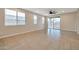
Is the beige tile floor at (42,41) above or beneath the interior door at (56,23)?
beneath

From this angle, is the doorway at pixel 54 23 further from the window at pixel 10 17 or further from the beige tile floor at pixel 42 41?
the window at pixel 10 17

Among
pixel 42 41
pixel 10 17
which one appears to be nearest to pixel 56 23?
pixel 42 41

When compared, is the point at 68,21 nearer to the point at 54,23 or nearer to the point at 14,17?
the point at 54,23

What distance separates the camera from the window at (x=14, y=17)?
8.74 feet

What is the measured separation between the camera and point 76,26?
2660 mm

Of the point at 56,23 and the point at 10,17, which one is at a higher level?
the point at 10,17

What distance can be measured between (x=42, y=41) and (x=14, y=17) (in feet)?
3.46

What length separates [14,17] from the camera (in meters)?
2.74

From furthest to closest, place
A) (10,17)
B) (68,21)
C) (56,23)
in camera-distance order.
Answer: (56,23) < (68,21) < (10,17)

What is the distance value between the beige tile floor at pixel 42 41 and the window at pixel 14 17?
0.41 meters

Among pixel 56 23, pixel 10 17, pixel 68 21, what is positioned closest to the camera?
pixel 10 17

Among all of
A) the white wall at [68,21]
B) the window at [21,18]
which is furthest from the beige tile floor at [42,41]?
the window at [21,18]

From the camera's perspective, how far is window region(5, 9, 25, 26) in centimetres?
266
